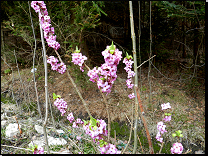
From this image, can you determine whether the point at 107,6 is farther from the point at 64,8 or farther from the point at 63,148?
the point at 63,148

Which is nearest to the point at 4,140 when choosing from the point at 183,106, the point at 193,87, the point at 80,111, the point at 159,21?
the point at 80,111

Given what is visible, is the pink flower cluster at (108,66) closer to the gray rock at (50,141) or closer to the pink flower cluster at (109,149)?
the pink flower cluster at (109,149)

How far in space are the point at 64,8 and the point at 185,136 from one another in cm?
444

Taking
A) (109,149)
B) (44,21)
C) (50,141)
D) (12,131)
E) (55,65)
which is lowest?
(50,141)

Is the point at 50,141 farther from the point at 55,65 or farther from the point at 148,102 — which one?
the point at 148,102

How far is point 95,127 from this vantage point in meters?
0.96

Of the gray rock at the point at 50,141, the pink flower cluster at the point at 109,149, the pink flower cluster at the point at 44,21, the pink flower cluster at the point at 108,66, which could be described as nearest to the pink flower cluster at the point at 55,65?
the pink flower cluster at the point at 44,21

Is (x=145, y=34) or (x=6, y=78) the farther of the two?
(x=6, y=78)

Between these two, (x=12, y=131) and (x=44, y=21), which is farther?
(x=12, y=131)

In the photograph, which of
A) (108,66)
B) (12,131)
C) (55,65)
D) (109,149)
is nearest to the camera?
(108,66)

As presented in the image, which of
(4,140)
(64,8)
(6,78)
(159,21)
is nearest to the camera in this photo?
(4,140)

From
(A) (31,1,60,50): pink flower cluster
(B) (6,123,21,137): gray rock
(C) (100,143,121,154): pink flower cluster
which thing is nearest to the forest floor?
(B) (6,123,21,137): gray rock

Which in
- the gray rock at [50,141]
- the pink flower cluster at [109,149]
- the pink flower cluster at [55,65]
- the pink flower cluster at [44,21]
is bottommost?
the gray rock at [50,141]

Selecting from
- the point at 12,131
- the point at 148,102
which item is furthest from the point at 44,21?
the point at 148,102
